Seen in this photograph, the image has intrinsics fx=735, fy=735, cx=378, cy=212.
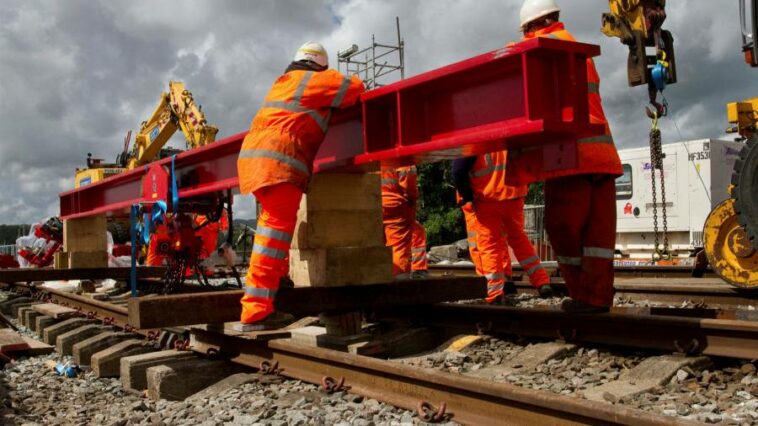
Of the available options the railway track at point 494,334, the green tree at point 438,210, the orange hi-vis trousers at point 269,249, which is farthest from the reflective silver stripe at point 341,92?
the green tree at point 438,210

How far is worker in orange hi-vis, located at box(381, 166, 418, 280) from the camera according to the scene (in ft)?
25.1

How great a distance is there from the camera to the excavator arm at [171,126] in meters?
14.1

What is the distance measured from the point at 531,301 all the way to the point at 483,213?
122cm

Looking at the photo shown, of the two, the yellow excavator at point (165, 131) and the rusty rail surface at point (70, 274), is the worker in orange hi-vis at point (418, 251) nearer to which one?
the rusty rail surface at point (70, 274)

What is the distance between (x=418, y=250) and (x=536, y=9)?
4.32 meters

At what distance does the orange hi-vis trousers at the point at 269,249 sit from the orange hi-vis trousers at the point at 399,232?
113 inches

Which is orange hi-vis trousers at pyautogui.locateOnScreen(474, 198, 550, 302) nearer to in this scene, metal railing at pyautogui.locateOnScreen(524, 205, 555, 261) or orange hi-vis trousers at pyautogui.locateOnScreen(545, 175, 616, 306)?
orange hi-vis trousers at pyautogui.locateOnScreen(545, 175, 616, 306)

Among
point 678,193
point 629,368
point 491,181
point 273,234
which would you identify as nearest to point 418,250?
point 491,181

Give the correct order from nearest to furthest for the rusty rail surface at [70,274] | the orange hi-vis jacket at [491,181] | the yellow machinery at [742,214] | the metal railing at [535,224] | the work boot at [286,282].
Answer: the work boot at [286,282]
the yellow machinery at [742,214]
the orange hi-vis jacket at [491,181]
the rusty rail surface at [70,274]
the metal railing at [535,224]

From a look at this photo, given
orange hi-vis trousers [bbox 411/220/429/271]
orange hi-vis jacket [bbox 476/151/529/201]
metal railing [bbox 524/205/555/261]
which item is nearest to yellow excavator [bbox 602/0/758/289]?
orange hi-vis jacket [bbox 476/151/529/201]

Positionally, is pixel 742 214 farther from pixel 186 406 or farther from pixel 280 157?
pixel 186 406

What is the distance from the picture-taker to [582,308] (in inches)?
190

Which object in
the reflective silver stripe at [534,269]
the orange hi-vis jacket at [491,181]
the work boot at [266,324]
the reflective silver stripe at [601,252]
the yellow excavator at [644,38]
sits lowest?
the work boot at [266,324]

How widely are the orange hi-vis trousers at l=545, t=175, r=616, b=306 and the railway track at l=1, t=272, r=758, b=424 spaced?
275mm
